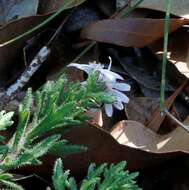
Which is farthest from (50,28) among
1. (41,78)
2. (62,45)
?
(41,78)

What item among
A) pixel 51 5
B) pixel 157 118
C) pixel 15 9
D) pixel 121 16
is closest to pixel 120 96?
pixel 157 118

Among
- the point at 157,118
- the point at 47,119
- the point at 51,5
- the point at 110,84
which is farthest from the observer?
the point at 51,5

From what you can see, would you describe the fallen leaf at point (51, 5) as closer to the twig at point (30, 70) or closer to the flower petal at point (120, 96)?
the twig at point (30, 70)

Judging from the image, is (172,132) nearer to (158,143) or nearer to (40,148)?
(158,143)

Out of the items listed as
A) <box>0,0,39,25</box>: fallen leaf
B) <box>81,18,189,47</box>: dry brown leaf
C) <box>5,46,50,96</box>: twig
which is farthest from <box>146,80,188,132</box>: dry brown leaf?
<box>0,0,39,25</box>: fallen leaf

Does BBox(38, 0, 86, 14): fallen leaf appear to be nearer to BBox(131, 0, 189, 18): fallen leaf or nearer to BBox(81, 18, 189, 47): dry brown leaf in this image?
BBox(81, 18, 189, 47): dry brown leaf

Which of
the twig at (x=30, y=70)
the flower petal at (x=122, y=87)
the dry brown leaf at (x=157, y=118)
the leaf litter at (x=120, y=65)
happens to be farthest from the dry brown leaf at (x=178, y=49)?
the twig at (x=30, y=70)

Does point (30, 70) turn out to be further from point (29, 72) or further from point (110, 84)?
point (110, 84)
